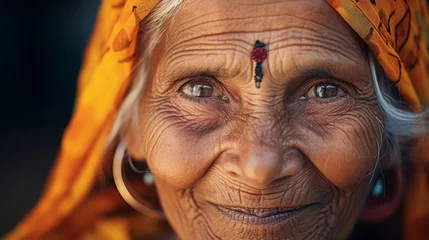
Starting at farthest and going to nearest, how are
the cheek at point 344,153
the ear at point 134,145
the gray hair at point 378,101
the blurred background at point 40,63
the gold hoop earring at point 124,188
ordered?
the blurred background at point 40,63 → the gold hoop earring at point 124,188 → the ear at point 134,145 → the gray hair at point 378,101 → the cheek at point 344,153

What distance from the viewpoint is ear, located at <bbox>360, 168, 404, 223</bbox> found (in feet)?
9.01

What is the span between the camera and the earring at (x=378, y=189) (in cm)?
263

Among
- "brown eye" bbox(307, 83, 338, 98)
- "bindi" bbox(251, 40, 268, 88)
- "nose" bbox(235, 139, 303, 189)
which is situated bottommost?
"nose" bbox(235, 139, 303, 189)

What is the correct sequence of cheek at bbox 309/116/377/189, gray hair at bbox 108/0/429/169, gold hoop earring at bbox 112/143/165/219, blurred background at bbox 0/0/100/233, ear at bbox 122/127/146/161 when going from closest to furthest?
cheek at bbox 309/116/377/189
gray hair at bbox 108/0/429/169
ear at bbox 122/127/146/161
gold hoop earring at bbox 112/143/165/219
blurred background at bbox 0/0/100/233

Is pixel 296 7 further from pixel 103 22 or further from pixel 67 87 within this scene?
pixel 67 87

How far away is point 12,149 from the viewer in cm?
508

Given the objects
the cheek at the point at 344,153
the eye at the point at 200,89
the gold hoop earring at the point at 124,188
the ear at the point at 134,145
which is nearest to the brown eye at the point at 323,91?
the cheek at the point at 344,153

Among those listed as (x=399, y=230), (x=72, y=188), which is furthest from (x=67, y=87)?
(x=399, y=230)

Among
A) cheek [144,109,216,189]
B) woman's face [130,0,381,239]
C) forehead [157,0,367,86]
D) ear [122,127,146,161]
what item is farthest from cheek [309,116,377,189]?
ear [122,127,146,161]

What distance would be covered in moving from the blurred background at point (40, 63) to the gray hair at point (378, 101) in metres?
2.86

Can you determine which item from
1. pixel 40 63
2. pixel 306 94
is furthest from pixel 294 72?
pixel 40 63

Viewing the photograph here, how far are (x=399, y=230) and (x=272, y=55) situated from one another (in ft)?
4.43

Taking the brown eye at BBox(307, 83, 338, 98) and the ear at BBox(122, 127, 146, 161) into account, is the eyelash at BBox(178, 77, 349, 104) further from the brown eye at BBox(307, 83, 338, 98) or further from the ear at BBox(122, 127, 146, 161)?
the ear at BBox(122, 127, 146, 161)

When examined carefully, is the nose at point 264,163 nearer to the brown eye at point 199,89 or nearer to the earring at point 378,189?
the brown eye at point 199,89
